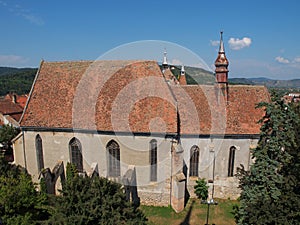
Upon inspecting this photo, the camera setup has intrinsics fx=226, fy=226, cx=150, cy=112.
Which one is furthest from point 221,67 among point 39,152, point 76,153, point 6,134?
point 6,134

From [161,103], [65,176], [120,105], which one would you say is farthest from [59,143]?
[161,103]

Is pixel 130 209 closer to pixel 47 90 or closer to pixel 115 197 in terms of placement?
pixel 115 197

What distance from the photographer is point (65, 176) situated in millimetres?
24172

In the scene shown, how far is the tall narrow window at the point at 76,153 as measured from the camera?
918 inches

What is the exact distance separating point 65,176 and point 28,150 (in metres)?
4.95

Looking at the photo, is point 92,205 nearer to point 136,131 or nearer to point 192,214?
point 136,131

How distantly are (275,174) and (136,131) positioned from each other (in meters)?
11.8

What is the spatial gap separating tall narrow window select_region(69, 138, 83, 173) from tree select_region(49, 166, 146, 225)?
11339 mm

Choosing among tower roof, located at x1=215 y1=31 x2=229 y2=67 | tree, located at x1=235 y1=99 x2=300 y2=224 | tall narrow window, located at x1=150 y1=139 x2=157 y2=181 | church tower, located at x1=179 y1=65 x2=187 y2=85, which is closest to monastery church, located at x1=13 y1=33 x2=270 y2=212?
tall narrow window, located at x1=150 y1=139 x2=157 y2=181

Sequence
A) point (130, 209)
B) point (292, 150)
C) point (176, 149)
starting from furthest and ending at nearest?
point (176, 149) → point (292, 150) → point (130, 209)

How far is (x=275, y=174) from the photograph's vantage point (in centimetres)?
1477

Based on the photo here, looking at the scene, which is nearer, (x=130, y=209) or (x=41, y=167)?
(x=130, y=209)

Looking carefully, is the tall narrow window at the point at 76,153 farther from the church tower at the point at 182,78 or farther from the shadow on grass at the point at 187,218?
the church tower at the point at 182,78

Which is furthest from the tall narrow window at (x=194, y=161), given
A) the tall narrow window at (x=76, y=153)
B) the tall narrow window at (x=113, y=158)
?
the tall narrow window at (x=76, y=153)
